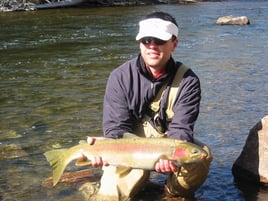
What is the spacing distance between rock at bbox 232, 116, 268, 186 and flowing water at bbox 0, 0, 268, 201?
15 cm

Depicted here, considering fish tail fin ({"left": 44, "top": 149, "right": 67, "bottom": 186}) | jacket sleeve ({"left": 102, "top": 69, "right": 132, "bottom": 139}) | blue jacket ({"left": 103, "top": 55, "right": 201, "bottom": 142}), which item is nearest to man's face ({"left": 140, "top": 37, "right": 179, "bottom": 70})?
blue jacket ({"left": 103, "top": 55, "right": 201, "bottom": 142})

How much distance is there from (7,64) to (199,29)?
983 centimetres

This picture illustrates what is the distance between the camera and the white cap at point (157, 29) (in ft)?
14.3

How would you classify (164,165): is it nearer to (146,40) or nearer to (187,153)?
(187,153)

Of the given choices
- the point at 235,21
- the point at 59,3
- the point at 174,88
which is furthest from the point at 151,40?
the point at 59,3

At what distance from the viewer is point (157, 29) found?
14.3 feet

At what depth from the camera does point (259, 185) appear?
521cm

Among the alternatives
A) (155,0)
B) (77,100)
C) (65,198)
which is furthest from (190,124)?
(155,0)

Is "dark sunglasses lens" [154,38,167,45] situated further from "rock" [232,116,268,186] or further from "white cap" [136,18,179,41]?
"rock" [232,116,268,186]

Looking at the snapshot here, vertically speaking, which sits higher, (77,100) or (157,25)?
(157,25)

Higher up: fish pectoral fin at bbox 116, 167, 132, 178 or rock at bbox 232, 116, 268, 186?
fish pectoral fin at bbox 116, 167, 132, 178

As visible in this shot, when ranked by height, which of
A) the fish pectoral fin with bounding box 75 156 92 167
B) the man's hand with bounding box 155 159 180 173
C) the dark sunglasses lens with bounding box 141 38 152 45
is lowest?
the fish pectoral fin with bounding box 75 156 92 167

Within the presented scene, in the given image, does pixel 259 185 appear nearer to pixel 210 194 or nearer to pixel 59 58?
pixel 210 194

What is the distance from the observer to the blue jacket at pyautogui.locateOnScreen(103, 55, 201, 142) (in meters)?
4.57
